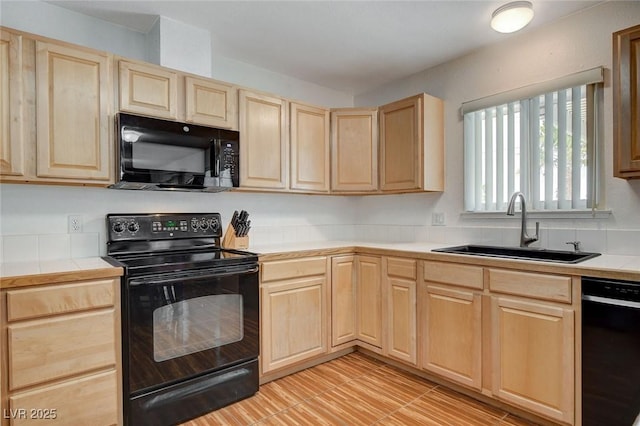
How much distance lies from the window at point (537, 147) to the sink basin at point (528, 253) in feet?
1.09

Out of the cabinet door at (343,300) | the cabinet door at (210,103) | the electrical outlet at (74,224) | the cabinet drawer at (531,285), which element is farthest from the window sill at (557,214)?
the electrical outlet at (74,224)

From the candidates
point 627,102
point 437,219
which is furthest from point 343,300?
point 627,102

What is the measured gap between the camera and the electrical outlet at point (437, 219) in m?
3.01

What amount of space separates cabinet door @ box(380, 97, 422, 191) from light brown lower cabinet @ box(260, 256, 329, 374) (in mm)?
960

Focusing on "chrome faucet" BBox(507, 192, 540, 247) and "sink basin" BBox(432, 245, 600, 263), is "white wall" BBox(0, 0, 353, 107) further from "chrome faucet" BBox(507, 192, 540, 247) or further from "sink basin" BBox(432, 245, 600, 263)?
"chrome faucet" BBox(507, 192, 540, 247)

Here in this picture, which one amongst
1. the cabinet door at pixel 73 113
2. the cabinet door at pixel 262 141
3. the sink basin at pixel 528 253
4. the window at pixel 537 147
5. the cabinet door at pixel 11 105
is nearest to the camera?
the cabinet door at pixel 11 105

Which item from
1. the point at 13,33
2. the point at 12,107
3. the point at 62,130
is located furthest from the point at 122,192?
the point at 13,33

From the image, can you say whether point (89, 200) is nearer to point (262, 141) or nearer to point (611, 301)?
point (262, 141)

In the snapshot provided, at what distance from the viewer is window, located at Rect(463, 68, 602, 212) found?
2221mm

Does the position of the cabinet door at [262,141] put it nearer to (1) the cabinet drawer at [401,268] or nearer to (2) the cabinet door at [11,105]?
(1) the cabinet drawer at [401,268]

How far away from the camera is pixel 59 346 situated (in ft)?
5.33

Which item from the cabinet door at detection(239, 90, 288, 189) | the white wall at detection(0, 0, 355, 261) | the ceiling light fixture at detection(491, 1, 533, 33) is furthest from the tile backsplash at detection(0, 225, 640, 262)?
the ceiling light fixture at detection(491, 1, 533, 33)

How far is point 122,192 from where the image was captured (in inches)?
93.1

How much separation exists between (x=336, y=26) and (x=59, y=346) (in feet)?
8.09
